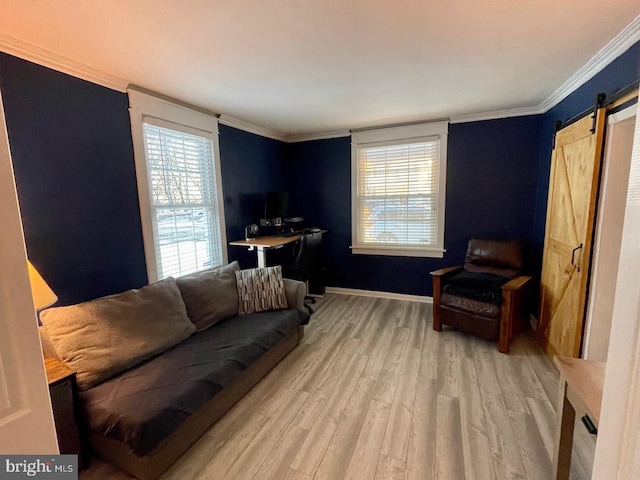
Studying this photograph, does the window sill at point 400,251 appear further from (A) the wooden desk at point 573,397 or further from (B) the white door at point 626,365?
(B) the white door at point 626,365

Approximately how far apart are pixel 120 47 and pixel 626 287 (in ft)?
8.57

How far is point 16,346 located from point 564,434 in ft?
6.84

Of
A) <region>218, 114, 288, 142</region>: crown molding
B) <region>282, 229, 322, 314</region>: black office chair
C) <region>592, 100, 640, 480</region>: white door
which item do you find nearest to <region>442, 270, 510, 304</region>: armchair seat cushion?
<region>282, 229, 322, 314</region>: black office chair

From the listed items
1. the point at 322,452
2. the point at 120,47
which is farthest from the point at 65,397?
the point at 120,47

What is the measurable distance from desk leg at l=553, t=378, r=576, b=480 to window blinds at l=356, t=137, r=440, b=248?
269 cm

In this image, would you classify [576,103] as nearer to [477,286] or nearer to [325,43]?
[477,286]

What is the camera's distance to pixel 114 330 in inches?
74.0

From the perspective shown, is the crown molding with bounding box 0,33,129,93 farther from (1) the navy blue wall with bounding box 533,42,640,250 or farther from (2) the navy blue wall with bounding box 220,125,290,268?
(1) the navy blue wall with bounding box 533,42,640,250

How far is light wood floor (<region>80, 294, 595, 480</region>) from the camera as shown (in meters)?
1.58

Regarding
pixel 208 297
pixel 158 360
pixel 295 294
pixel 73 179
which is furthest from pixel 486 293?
pixel 73 179

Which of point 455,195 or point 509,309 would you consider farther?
point 455,195

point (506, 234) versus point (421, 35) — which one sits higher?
point (421, 35)

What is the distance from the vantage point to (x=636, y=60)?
1746 mm

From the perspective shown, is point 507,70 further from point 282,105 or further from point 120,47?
point 120,47
